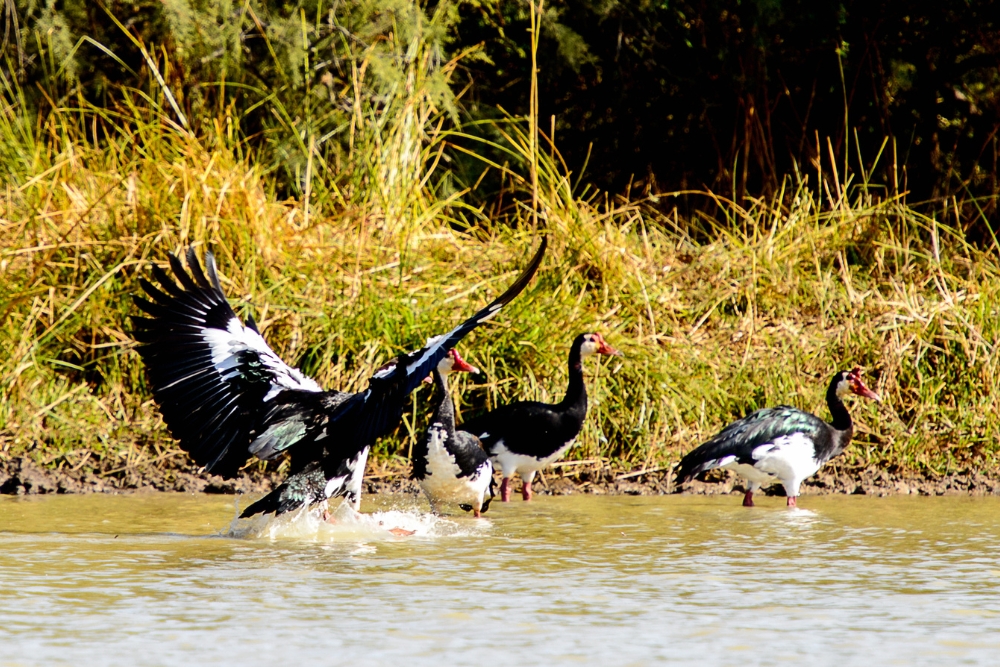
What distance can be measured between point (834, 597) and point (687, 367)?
3.69 metres

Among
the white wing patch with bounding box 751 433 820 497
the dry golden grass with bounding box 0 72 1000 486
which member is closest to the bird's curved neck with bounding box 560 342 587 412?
the dry golden grass with bounding box 0 72 1000 486

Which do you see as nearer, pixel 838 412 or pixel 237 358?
pixel 237 358

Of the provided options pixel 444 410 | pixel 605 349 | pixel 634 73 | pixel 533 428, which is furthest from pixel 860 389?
pixel 634 73

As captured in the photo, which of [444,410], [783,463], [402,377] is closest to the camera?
[402,377]

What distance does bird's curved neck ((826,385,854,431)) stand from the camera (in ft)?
25.7

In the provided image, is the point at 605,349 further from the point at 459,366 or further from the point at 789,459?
the point at 789,459

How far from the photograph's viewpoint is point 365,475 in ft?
25.7

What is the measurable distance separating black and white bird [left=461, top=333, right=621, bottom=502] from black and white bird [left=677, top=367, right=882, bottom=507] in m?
0.68

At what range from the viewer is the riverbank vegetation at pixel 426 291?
8094mm

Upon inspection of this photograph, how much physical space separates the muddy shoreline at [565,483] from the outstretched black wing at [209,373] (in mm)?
1261

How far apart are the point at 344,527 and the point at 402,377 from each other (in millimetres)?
1179

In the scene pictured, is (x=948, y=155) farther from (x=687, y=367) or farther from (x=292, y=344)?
(x=292, y=344)

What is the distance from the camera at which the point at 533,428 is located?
24.1ft

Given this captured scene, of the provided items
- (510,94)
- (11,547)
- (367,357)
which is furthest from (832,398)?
(510,94)
